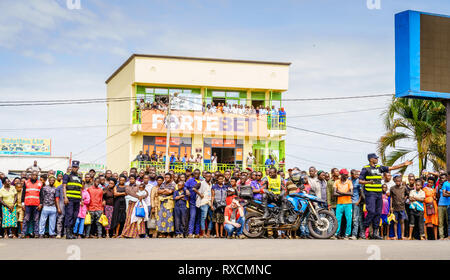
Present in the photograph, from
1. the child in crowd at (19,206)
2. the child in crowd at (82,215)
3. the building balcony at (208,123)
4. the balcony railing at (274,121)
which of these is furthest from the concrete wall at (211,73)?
the child in crowd at (82,215)

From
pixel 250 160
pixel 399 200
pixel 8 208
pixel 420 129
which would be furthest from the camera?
pixel 250 160

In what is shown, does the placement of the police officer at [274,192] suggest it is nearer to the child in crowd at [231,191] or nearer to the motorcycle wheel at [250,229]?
the motorcycle wheel at [250,229]

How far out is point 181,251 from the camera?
34.6 ft

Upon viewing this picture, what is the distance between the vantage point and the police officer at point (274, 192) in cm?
1386

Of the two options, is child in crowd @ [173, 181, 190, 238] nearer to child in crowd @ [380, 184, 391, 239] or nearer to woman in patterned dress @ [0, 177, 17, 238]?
woman in patterned dress @ [0, 177, 17, 238]

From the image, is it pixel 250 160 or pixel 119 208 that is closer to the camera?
pixel 119 208

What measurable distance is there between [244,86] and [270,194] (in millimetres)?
23894

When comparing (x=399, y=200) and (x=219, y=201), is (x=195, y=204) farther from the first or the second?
(x=399, y=200)

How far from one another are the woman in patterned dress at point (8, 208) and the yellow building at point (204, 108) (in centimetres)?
1995

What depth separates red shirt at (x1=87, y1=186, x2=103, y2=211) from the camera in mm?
14852

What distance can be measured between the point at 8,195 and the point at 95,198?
2.39m

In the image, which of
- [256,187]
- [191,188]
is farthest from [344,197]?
[191,188]

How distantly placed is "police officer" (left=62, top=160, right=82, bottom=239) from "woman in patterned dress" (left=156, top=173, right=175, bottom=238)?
219 cm

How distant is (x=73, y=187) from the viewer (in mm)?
14227
